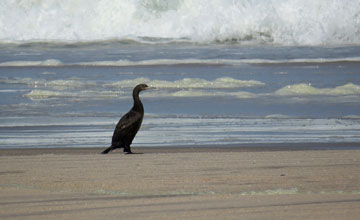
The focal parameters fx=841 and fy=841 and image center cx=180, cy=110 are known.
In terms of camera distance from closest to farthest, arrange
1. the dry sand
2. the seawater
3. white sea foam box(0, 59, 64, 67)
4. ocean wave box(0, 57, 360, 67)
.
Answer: the dry sand < the seawater < ocean wave box(0, 57, 360, 67) < white sea foam box(0, 59, 64, 67)

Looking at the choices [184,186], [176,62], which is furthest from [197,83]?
[184,186]

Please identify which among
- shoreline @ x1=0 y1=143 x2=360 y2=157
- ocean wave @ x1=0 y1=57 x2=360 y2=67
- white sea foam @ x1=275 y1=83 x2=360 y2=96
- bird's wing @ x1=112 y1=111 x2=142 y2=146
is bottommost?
white sea foam @ x1=275 y1=83 x2=360 y2=96

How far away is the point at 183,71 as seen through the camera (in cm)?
2127

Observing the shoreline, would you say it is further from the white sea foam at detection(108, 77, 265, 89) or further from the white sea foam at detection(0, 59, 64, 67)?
the white sea foam at detection(0, 59, 64, 67)

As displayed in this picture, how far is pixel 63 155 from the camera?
834 cm

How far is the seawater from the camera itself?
10984mm

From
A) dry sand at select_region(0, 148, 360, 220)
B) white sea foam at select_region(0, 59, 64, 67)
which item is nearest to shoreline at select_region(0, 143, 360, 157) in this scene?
Answer: dry sand at select_region(0, 148, 360, 220)

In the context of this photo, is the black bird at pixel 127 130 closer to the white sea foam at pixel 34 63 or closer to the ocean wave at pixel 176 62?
the ocean wave at pixel 176 62

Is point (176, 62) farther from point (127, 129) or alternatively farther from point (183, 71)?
point (127, 129)

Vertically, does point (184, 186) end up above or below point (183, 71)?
above

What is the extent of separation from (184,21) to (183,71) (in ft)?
41.6

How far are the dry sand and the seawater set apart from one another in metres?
1.96

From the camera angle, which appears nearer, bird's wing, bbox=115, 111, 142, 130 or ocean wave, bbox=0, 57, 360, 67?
bird's wing, bbox=115, 111, 142, 130

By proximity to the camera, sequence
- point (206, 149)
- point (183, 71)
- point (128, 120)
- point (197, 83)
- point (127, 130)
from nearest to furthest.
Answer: point (206, 149), point (127, 130), point (128, 120), point (197, 83), point (183, 71)
